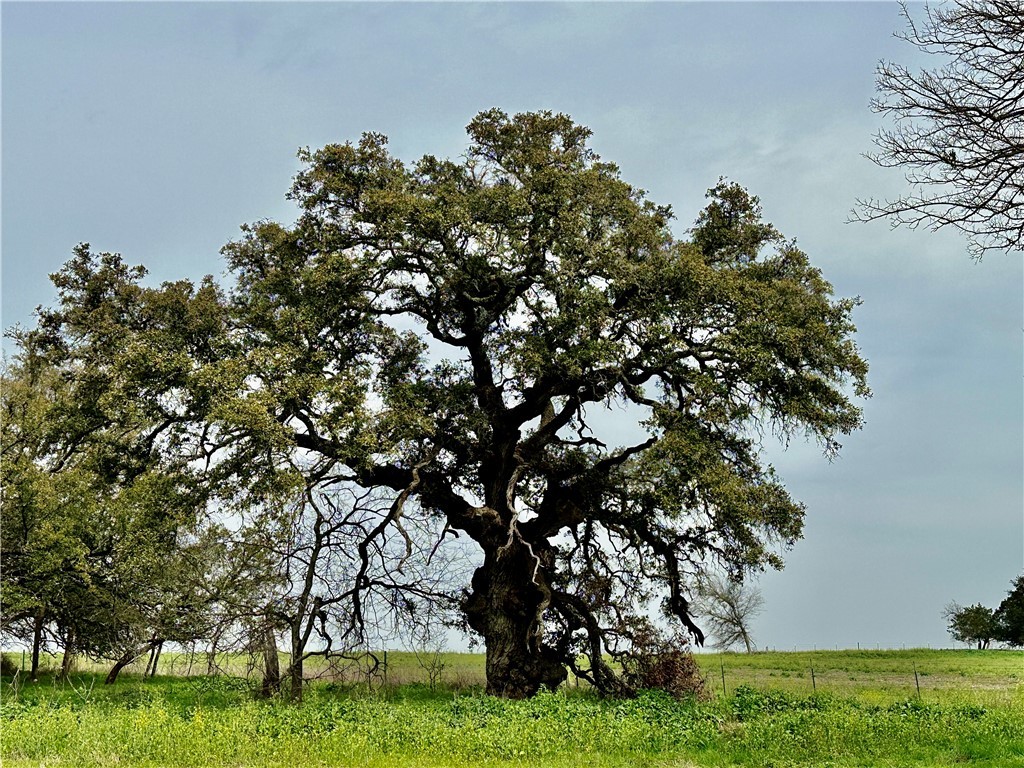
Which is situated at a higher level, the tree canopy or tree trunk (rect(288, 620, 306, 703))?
the tree canopy

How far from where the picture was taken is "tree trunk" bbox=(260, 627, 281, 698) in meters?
20.3

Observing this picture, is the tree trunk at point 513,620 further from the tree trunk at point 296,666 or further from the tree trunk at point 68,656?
the tree trunk at point 68,656

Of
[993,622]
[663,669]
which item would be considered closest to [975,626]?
[993,622]

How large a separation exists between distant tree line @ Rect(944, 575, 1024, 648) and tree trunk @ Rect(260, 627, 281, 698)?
4502cm

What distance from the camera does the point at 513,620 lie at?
21969 mm

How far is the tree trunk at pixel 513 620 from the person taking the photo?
2134cm

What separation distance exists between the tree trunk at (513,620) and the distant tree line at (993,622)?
39.3m

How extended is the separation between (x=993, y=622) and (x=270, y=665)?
47106mm

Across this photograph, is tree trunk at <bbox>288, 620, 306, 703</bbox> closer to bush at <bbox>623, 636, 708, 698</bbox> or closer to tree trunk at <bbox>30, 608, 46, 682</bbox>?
bush at <bbox>623, 636, 708, 698</bbox>

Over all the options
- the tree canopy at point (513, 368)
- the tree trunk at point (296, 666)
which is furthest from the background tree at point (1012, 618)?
the tree trunk at point (296, 666)

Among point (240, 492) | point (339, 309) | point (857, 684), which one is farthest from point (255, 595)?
point (857, 684)

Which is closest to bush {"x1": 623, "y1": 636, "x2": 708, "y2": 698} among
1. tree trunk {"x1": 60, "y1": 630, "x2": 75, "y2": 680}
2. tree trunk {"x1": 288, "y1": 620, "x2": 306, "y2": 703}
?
tree trunk {"x1": 288, "y1": 620, "x2": 306, "y2": 703}

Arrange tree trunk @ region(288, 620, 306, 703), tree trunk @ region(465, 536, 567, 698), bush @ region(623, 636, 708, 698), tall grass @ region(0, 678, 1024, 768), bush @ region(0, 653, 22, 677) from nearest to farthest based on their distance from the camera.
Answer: tall grass @ region(0, 678, 1024, 768)
tree trunk @ region(288, 620, 306, 703)
tree trunk @ region(465, 536, 567, 698)
bush @ region(623, 636, 708, 698)
bush @ region(0, 653, 22, 677)

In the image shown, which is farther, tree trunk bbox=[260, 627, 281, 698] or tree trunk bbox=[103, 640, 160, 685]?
tree trunk bbox=[103, 640, 160, 685]
